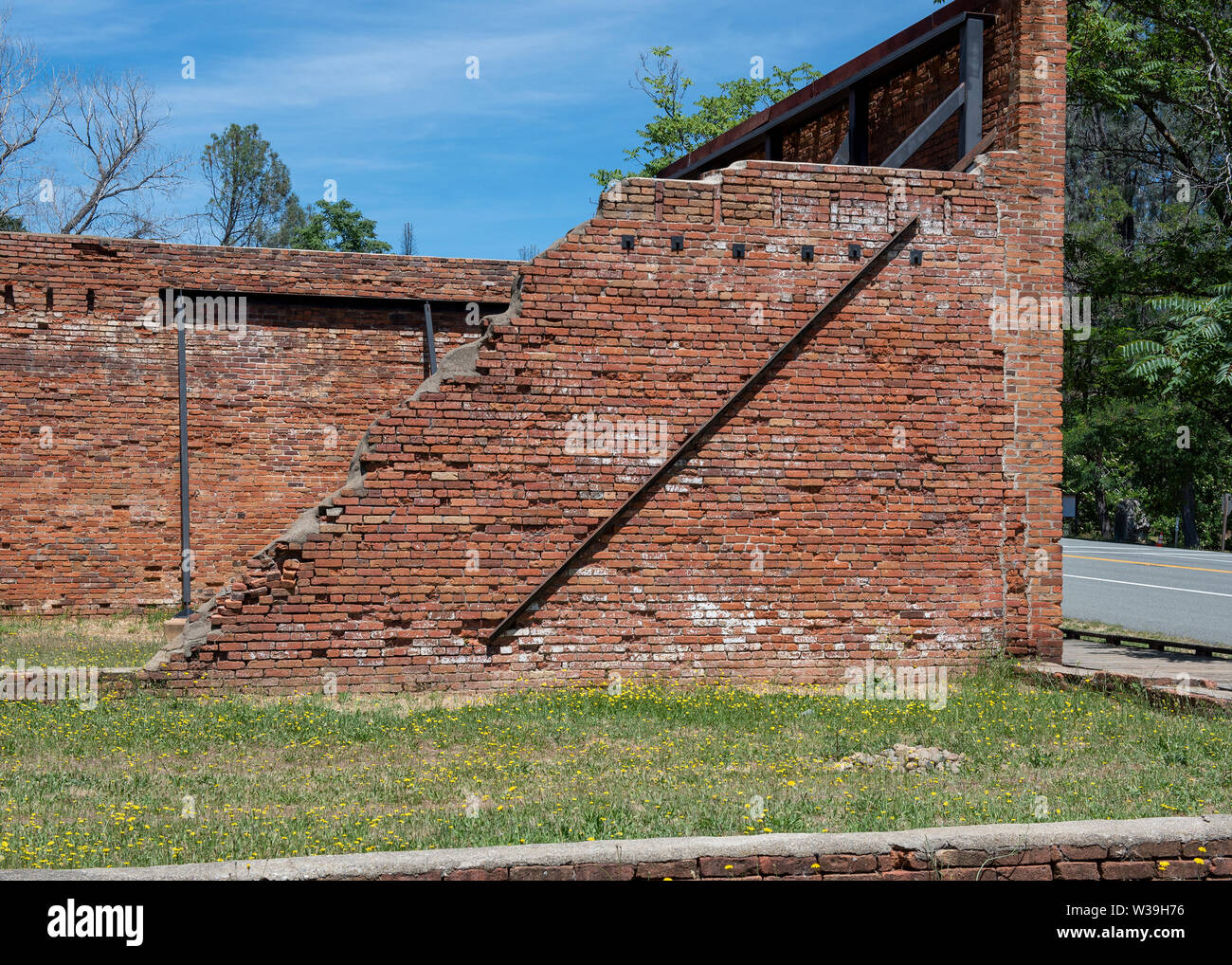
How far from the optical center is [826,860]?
4824 mm

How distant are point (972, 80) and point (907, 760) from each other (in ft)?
22.0

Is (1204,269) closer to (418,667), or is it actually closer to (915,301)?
(915,301)

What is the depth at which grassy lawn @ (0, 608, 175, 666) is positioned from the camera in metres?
10.4

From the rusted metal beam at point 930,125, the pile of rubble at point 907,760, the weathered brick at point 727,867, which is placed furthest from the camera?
the rusted metal beam at point 930,125

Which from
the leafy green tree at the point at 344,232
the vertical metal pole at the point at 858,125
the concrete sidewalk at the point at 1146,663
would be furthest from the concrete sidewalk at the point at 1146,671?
the leafy green tree at the point at 344,232

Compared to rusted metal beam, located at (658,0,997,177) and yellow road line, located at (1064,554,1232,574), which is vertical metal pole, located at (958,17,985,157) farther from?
yellow road line, located at (1064,554,1232,574)

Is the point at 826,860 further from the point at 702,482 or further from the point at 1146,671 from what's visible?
the point at 1146,671

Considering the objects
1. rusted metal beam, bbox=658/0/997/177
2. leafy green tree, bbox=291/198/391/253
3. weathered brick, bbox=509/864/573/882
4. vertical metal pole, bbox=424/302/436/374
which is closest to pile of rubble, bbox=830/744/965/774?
weathered brick, bbox=509/864/573/882

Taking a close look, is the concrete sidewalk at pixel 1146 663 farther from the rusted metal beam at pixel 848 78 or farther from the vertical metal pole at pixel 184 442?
the vertical metal pole at pixel 184 442

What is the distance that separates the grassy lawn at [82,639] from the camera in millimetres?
10391

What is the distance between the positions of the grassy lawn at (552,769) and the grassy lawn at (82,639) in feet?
6.39

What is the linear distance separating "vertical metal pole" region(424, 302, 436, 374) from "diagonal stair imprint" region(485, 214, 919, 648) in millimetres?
5772

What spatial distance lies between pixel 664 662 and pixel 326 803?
3.98 m

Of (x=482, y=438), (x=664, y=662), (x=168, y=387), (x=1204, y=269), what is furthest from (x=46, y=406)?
(x=1204, y=269)
